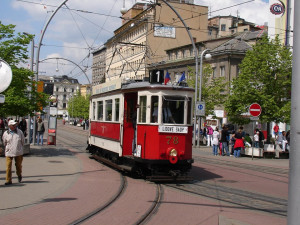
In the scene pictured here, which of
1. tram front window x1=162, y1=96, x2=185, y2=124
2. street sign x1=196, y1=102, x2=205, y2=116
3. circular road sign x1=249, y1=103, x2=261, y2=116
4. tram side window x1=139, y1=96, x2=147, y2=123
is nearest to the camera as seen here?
tram front window x1=162, y1=96, x2=185, y2=124

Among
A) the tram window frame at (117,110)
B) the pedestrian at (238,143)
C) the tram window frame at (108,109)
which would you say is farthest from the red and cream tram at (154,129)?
the pedestrian at (238,143)

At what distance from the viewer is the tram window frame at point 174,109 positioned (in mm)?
12391

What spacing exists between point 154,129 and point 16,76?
7811mm

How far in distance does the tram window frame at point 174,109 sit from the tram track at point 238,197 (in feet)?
6.47

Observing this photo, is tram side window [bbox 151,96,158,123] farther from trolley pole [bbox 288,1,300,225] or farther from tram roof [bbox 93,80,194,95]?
trolley pole [bbox 288,1,300,225]

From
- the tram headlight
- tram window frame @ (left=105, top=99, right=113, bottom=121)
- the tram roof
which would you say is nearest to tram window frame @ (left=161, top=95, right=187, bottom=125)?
the tram roof

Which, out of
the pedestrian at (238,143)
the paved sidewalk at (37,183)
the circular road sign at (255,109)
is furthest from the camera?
the pedestrian at (238,143)

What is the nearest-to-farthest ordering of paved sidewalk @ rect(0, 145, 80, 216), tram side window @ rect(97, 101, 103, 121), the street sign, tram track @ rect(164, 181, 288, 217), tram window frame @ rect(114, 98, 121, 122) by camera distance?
paved sidewalk @ rect(0, 145, 80, 216)
tram track @ rect(164, 181, 288, 217)
tram window frame @ rect(114, 98, 121, 122)
tram side window @ rect(97, 101, 103, 121)
the street sign

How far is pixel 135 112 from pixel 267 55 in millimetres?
13617

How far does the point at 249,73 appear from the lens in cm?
2458

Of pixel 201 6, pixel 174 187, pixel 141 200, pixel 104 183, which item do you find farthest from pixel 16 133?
pixel 201 6

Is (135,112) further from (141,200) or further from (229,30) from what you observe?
(229,30)

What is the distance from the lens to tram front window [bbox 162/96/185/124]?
12398mm

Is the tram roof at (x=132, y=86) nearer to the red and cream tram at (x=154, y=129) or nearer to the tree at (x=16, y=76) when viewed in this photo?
the red and cream tram at (x=154, y=129)
